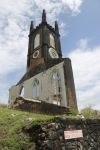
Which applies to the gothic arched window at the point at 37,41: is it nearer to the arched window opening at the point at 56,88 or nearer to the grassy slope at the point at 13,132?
the arched window opening at the point at 56,88

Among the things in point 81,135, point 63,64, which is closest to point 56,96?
point 63,64

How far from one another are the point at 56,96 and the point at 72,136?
19017 millimetres

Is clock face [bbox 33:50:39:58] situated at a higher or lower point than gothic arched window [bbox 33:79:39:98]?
higher

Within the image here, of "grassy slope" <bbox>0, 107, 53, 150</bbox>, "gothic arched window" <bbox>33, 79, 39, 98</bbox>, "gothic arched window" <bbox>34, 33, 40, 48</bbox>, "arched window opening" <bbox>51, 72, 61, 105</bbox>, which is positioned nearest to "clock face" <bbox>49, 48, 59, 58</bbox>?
"gothic arched window" <bbox>34, 33, 40, 48</bbox>

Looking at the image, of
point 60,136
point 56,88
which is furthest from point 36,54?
point 60,136

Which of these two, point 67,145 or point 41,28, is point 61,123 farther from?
point 41,28

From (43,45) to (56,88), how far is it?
9127 millimetres

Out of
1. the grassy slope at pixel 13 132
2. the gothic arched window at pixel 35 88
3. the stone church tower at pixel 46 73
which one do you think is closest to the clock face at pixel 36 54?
the stone church tower at pixel 46 73

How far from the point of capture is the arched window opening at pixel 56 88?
2817cm

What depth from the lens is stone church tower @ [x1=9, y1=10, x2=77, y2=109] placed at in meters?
28.1

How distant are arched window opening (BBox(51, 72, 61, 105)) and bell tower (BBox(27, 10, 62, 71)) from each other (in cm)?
462

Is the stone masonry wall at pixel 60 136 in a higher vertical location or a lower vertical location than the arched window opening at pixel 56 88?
lower

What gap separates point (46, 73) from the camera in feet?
102

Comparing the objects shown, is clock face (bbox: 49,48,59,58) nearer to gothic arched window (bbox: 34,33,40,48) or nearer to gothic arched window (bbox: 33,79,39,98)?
gothic arched window (bbox: 34,33,40,48)
